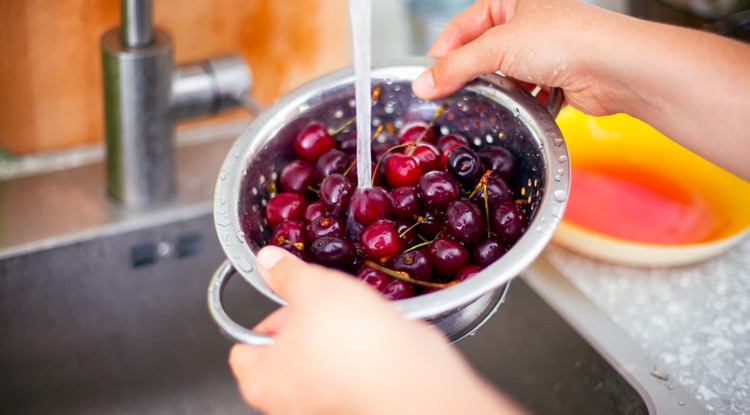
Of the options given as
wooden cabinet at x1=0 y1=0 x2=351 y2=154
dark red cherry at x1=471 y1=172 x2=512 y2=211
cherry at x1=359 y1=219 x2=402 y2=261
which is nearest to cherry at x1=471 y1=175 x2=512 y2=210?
dark red cherry at x1=471 y1=172 x2=512 y2=211

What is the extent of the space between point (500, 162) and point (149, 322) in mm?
557

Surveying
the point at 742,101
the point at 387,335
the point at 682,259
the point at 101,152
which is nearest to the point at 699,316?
the point at 682,259

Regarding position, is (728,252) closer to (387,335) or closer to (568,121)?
(568,121)

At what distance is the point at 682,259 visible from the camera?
934mm

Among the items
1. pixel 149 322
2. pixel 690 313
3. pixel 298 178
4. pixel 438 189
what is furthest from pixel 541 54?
pixel 149 322

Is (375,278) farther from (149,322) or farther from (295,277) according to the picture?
(149,322)

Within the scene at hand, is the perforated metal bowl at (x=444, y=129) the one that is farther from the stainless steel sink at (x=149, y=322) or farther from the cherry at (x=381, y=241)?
the stainless steel sink at (x=149, y=322)

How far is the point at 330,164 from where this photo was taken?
77 cm

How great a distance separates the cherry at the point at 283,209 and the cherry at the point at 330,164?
0.05 metres

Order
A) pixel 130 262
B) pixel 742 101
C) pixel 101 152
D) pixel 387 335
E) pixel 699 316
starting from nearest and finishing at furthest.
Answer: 1. pixel 387 335
2. pixel 742 101
3. pixel 699 316
4. pixel 130 262
5. pixel 101 152

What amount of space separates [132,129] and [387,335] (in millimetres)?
564

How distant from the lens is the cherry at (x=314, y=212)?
2.41 ft

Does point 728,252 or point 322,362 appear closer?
point 322,362

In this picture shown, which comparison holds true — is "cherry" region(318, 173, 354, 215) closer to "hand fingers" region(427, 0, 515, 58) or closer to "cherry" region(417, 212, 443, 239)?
"cherry" region(417, 212, 443, 239)
